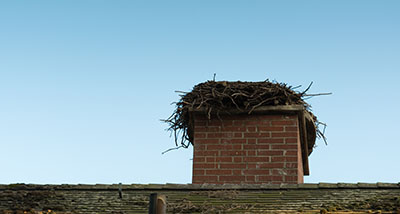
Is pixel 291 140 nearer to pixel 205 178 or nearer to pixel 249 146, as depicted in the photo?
pixel 249 146

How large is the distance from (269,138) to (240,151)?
427 mm

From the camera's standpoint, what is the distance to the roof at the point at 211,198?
5953 mm

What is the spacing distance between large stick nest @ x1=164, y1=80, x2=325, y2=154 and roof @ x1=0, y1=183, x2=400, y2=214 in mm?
2101

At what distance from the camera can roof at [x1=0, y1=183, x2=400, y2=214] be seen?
5953 mm

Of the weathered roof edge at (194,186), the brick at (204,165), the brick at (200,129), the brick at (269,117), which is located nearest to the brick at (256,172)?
the brick at (204,165)

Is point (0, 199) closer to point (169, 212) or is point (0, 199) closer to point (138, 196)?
point (138, 196)

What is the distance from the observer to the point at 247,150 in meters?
8.43

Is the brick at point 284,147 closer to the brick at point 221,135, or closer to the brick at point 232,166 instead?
the brick at point 232,166

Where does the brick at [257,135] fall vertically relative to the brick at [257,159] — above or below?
above

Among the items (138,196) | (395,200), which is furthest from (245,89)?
(395,200)

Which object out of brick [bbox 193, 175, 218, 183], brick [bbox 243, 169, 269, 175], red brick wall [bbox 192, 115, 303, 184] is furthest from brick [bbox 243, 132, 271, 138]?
brick [bbox 193, 175, 218, 183]

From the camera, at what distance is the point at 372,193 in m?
6.31

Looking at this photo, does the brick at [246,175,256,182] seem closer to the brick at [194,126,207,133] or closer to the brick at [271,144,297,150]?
the brick at [271,144,297,150]

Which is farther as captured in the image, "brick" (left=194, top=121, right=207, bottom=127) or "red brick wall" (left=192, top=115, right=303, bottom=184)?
"brick" (left=194, top=121, right=207, bottom=127)
